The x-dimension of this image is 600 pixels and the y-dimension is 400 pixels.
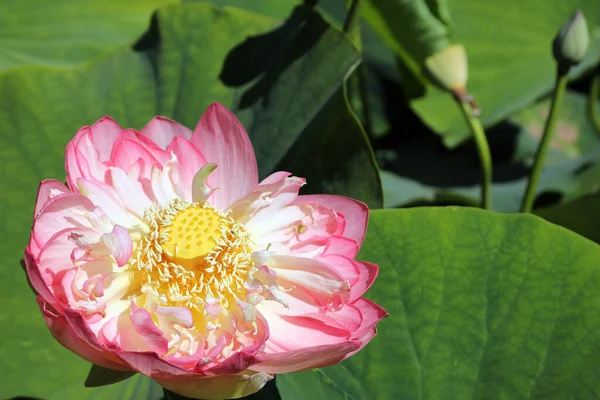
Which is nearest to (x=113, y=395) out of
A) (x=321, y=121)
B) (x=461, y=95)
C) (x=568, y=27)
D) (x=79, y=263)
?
(x=79, y=263)

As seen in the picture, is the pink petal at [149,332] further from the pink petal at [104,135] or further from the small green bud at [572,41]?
the small green bud at [572,41]

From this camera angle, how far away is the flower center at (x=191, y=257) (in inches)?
33.1

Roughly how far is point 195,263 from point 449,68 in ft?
2.26

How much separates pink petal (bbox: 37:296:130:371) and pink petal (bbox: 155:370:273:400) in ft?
0.17

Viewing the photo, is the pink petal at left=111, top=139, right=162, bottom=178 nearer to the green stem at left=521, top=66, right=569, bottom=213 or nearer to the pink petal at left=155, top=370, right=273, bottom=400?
the pink petal at left=155, top=370, right=273, bottom=400

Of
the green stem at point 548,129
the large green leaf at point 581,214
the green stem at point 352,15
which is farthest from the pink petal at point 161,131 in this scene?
the large green leaf at point 581,214

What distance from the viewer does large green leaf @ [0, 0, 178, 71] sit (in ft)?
4.57

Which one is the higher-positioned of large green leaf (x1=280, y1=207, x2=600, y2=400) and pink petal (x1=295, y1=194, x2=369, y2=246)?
pink petal (x1=295, y1=194, x2=369, y2=246)

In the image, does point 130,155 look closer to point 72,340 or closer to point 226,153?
point 226,153

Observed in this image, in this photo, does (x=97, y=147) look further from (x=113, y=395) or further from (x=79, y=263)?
(x=113, y=395)

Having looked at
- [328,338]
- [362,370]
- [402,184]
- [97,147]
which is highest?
[97,147]

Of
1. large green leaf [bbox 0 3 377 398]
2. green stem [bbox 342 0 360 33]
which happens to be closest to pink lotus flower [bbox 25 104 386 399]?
large green leaf [bbox 0 3 377 398]

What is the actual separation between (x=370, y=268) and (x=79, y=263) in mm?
330

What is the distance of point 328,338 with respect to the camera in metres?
0.79
